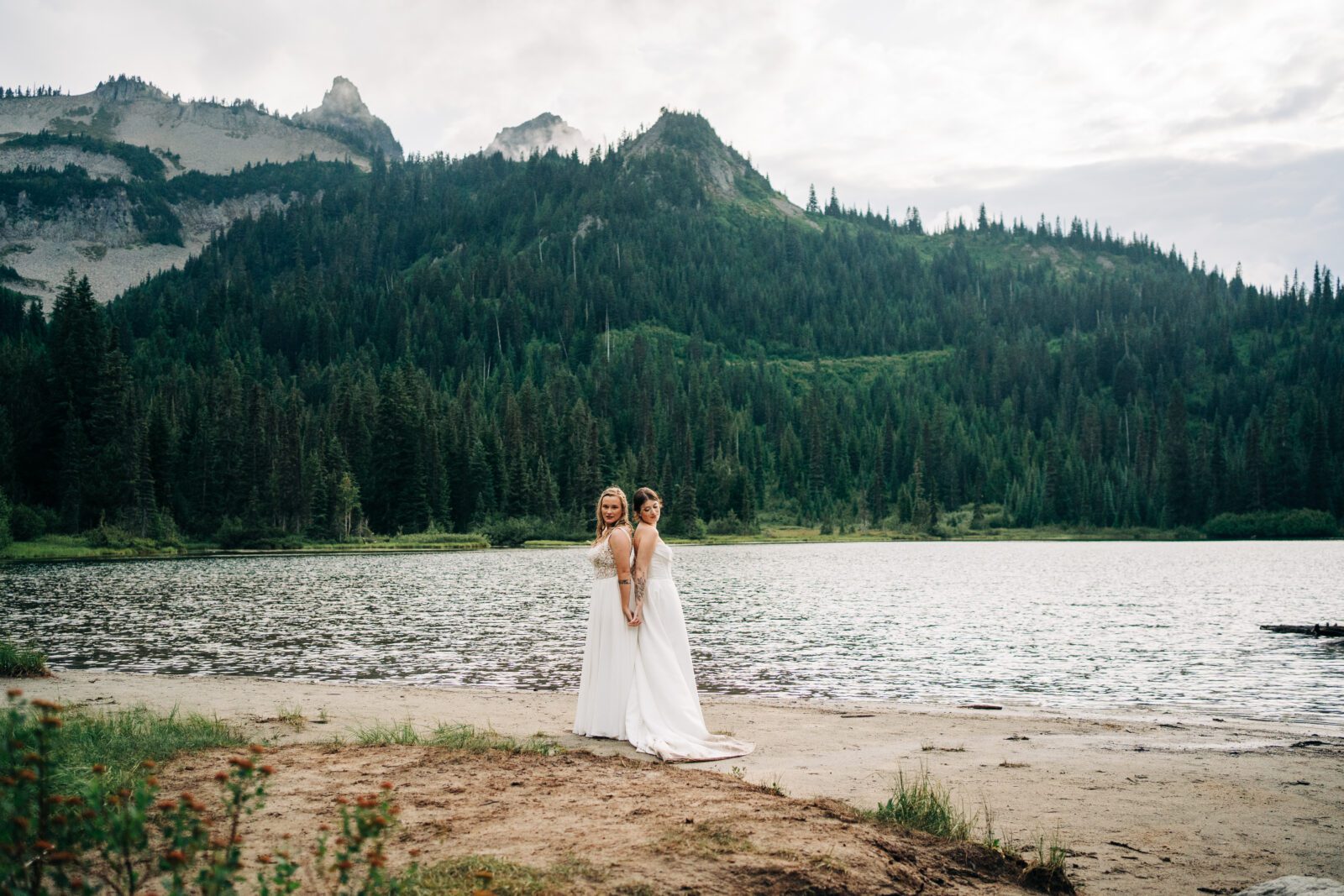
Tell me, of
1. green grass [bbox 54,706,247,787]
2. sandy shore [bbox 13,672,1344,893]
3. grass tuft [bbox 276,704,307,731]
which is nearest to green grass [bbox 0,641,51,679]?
sandy shore [bbox 13,672,1344,893]

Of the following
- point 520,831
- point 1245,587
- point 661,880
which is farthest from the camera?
point 1245,587

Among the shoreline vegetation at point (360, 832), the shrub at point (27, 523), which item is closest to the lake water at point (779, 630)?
the shoreline vegetation at point (360, 832)

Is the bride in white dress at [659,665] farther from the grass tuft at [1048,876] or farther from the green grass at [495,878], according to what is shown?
the green grass at [495,878]

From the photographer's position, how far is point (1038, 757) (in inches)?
571

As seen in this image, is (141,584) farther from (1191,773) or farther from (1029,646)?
(1191,773)

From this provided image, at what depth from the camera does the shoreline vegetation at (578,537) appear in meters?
97.4

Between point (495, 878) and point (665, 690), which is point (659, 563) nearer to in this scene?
point (665, 690)

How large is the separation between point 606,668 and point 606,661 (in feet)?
0.40

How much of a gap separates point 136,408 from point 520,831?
128 meters

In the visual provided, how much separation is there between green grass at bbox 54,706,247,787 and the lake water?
10.2 m

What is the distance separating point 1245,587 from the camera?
6362cm

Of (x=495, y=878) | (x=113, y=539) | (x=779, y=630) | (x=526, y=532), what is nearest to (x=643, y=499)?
(x=495, y=878)

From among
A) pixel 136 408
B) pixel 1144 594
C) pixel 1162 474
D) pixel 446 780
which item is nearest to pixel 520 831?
pixel 446 780

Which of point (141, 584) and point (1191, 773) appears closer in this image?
point (1191, 773)
